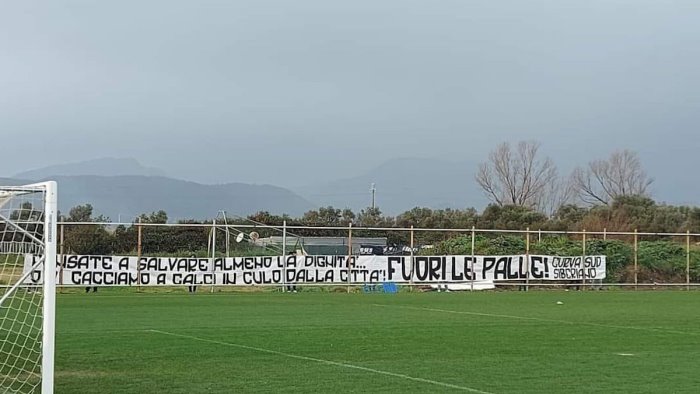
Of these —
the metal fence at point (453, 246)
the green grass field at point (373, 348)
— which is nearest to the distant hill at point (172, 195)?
the metal fence at point (453, 246)

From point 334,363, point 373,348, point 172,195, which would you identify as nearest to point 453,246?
point 373,348

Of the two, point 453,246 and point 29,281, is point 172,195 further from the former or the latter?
point 29,281

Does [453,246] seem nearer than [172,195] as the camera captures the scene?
Yes

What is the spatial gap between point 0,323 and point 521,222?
171 ft

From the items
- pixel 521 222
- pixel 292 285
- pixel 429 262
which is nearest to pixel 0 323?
pixel 292 285

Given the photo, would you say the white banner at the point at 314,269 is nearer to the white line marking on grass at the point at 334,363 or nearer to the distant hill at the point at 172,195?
the white line marking on grass at the point at 334,363

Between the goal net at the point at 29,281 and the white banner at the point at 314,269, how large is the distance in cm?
1369

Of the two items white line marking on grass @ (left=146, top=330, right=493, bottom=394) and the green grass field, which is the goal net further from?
white line marking on grass @ (left=146, top=330, right=493, bottom=394)

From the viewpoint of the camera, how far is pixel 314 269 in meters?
32.0

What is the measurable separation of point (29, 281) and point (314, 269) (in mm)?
21526

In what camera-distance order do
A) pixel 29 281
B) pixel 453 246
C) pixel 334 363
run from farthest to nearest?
pixel 453 246
pixel 334 363
pixel 29 281

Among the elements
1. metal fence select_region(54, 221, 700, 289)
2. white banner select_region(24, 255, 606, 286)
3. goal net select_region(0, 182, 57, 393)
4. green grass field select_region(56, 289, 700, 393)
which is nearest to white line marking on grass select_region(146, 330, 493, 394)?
green grass field select_region(56, 289, 700, 393)

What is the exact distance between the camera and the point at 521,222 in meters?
63.9

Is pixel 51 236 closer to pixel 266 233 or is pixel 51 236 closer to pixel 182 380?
pixel 182 380
